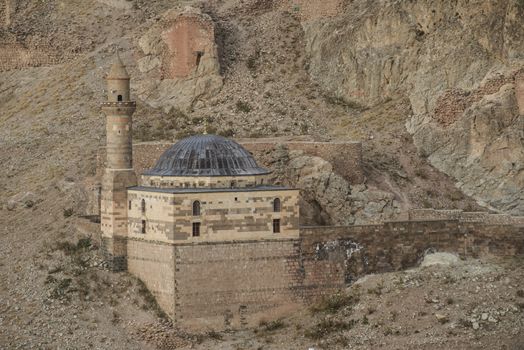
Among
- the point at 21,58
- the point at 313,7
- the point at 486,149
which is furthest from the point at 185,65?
the point at 486,149

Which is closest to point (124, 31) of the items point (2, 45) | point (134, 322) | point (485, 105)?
point (2, 45)

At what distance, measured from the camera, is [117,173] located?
81000mm

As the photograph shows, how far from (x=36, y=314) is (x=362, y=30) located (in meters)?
23.7

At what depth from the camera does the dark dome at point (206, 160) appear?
260ft

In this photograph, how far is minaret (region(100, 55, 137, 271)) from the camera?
80.9 m

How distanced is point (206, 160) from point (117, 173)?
3.59m

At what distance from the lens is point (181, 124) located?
93500mm

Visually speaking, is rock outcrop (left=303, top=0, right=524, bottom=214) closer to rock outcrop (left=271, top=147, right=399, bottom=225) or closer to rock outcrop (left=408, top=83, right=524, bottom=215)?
rock outcrop (left=408, top=83, right=524, bottom=215)

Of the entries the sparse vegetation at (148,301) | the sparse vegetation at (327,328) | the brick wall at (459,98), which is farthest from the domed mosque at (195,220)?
the brick wall at (459,98)

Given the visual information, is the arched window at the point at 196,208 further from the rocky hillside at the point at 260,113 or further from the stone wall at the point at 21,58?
the stone wall at the point at 21,58

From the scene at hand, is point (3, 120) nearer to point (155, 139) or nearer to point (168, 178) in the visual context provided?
point (155, 139)

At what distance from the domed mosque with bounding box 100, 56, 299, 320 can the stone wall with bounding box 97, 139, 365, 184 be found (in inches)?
223

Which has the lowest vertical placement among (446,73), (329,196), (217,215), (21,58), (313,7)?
(217,215)

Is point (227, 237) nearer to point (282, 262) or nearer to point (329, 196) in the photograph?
point (282, 262)
